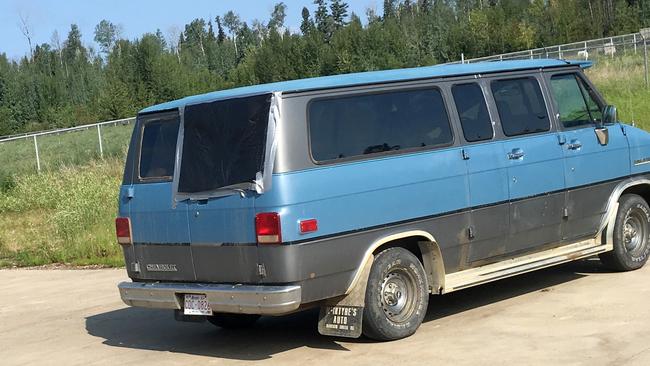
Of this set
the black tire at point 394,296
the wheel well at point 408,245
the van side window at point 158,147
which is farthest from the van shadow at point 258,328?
the van side window at point 158,147

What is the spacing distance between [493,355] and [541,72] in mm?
3320

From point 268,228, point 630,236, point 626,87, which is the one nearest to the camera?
point 268,228

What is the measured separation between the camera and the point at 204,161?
6934 millimetres

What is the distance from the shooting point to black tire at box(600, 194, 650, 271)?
8891 mm

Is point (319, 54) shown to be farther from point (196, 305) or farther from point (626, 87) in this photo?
point (196, 305)

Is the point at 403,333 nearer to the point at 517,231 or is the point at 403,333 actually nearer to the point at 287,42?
the point at 517,231

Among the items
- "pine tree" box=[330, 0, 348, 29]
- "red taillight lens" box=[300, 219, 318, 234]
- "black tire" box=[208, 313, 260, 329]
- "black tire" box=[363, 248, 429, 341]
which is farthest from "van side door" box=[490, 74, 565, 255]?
"pine tree" box=[330, 0, 348, 29]

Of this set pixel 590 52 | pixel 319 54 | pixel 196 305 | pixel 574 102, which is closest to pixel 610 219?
pixel 574 102

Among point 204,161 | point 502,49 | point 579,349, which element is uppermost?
point 502,49

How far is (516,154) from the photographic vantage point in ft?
25.8

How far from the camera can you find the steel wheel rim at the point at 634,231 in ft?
29.8

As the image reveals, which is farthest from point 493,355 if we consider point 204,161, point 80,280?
point 80,280

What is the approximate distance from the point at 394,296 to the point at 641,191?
3835 millimetres

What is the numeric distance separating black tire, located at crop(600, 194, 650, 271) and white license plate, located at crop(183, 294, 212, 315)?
14.8 feet
